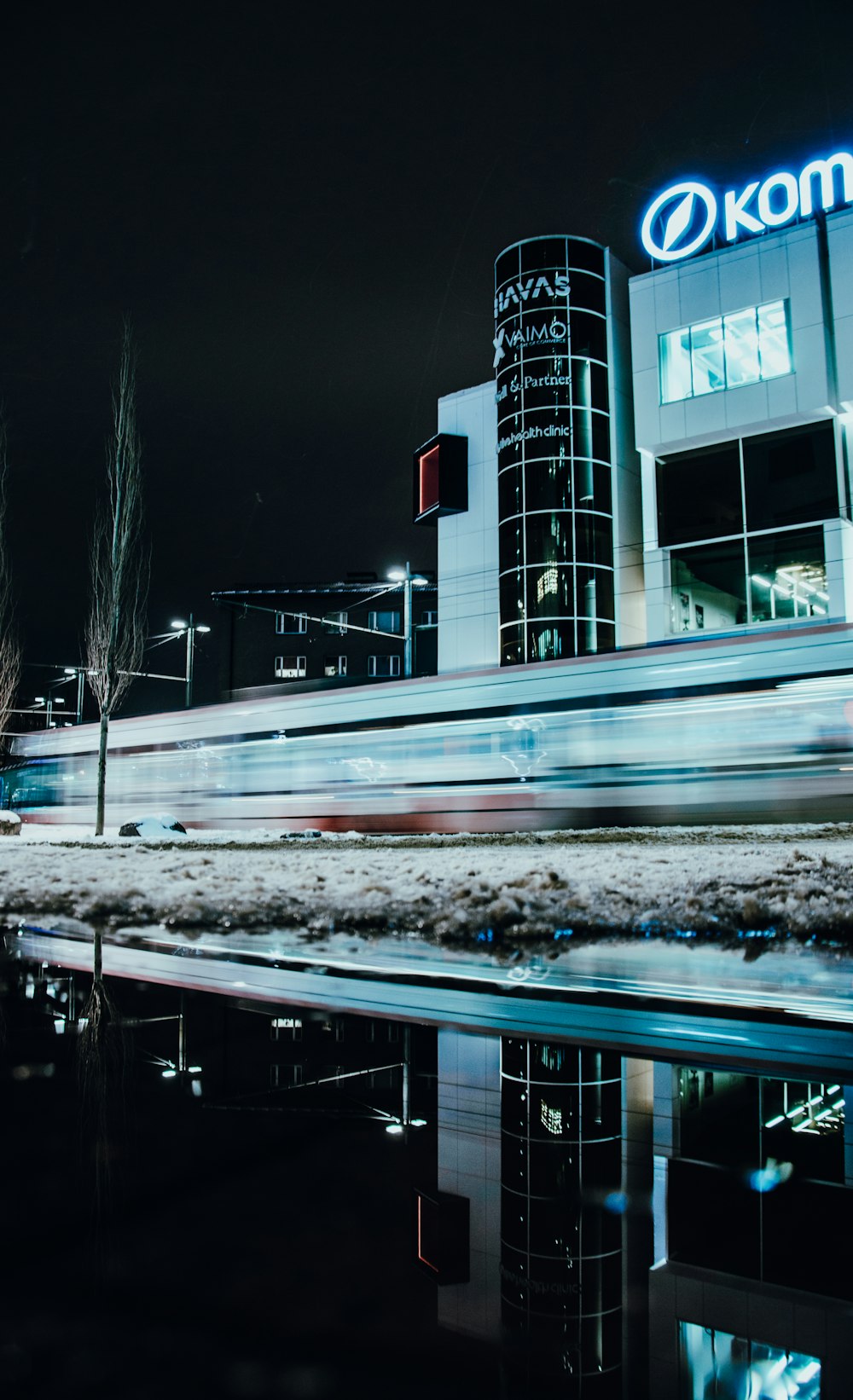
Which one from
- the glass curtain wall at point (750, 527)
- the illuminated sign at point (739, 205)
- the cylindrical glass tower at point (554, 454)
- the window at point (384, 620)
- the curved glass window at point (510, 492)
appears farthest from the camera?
the window at point (384, 620)

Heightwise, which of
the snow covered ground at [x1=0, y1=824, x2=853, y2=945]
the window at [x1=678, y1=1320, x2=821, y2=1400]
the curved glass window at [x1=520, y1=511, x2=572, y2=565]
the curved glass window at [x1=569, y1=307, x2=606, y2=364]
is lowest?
the window at [x1=678, y1=1320, x2=821, y2=1400]

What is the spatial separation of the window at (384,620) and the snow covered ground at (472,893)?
2143 inches

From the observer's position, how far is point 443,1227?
7.29ft

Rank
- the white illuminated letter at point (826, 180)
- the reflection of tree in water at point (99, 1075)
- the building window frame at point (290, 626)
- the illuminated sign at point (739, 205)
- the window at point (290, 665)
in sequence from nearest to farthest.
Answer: the reflection of tree in water at point (99, 1075), the white illuminated letter at point (826, 180), the illuminated sign at point (739, 205), the building window frame at point (290, 626), the window at point (290, 665)

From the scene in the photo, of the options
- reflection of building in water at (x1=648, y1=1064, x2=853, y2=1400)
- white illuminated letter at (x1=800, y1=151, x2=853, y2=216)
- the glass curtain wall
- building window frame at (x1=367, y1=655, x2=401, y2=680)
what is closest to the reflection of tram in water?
the glass curtain wall

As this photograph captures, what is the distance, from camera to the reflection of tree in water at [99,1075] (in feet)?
8.34

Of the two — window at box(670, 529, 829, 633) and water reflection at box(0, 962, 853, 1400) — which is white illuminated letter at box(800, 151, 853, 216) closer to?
window at box(670, 529, 829, 633)

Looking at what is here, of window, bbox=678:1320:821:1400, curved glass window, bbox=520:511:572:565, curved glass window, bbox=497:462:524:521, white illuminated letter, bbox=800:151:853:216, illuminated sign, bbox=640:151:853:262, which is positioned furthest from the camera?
curved glass window, bbox=497:462:524:521

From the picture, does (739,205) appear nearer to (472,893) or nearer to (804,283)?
(804,283)

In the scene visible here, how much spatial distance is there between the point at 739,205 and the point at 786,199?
4.72 feet

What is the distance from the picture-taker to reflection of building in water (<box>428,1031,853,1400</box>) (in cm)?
168

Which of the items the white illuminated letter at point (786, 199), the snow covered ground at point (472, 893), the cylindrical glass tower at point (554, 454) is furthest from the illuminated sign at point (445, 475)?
the snow covered ground at point (472, 893)

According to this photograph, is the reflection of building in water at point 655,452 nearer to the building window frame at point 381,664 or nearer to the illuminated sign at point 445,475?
the illuminated sign at point 445,475

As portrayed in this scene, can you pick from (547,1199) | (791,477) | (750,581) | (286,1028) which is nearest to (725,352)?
(791,477)
